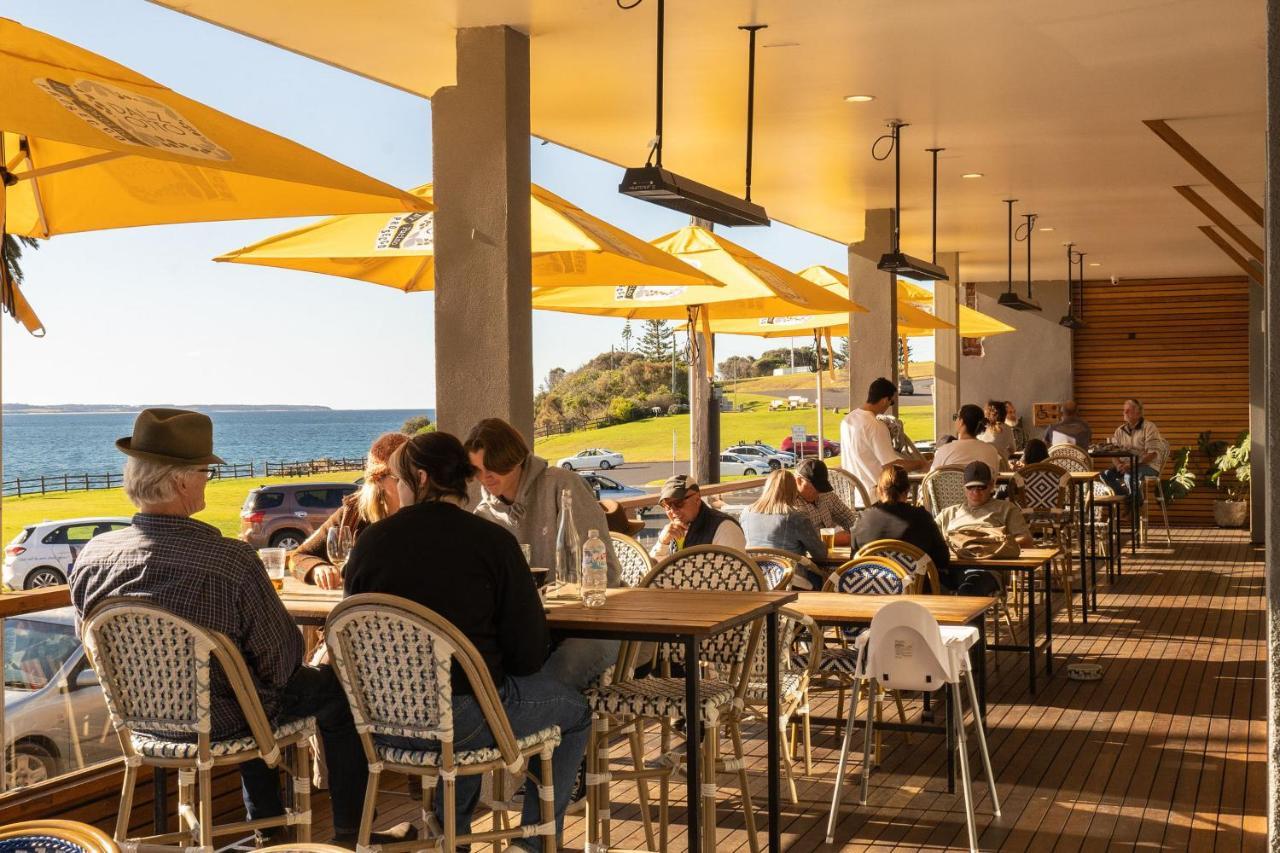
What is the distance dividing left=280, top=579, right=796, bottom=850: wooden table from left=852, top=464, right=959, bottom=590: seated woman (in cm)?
234

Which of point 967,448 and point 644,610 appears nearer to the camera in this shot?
point 644,610

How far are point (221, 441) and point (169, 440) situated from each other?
93.1m

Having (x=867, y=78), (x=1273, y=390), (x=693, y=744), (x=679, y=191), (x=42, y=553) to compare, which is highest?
(x=867, y=78)

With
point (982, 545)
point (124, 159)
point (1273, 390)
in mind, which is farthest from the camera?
point (982, 545)

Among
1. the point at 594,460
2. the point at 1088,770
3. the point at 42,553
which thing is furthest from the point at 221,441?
the point at 1088,770

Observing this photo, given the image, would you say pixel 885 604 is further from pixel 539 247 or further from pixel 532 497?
pixel 539 247

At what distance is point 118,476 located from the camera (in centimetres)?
8031

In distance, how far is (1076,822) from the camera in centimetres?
505

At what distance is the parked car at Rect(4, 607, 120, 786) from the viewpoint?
14.0 feet

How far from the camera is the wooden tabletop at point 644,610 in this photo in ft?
12.4

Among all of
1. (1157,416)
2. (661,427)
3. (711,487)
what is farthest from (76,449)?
(711,487)

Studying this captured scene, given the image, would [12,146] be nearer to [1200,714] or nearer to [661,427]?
[1200,714]

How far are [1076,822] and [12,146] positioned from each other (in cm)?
435

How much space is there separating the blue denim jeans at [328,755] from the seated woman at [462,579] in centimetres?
36
